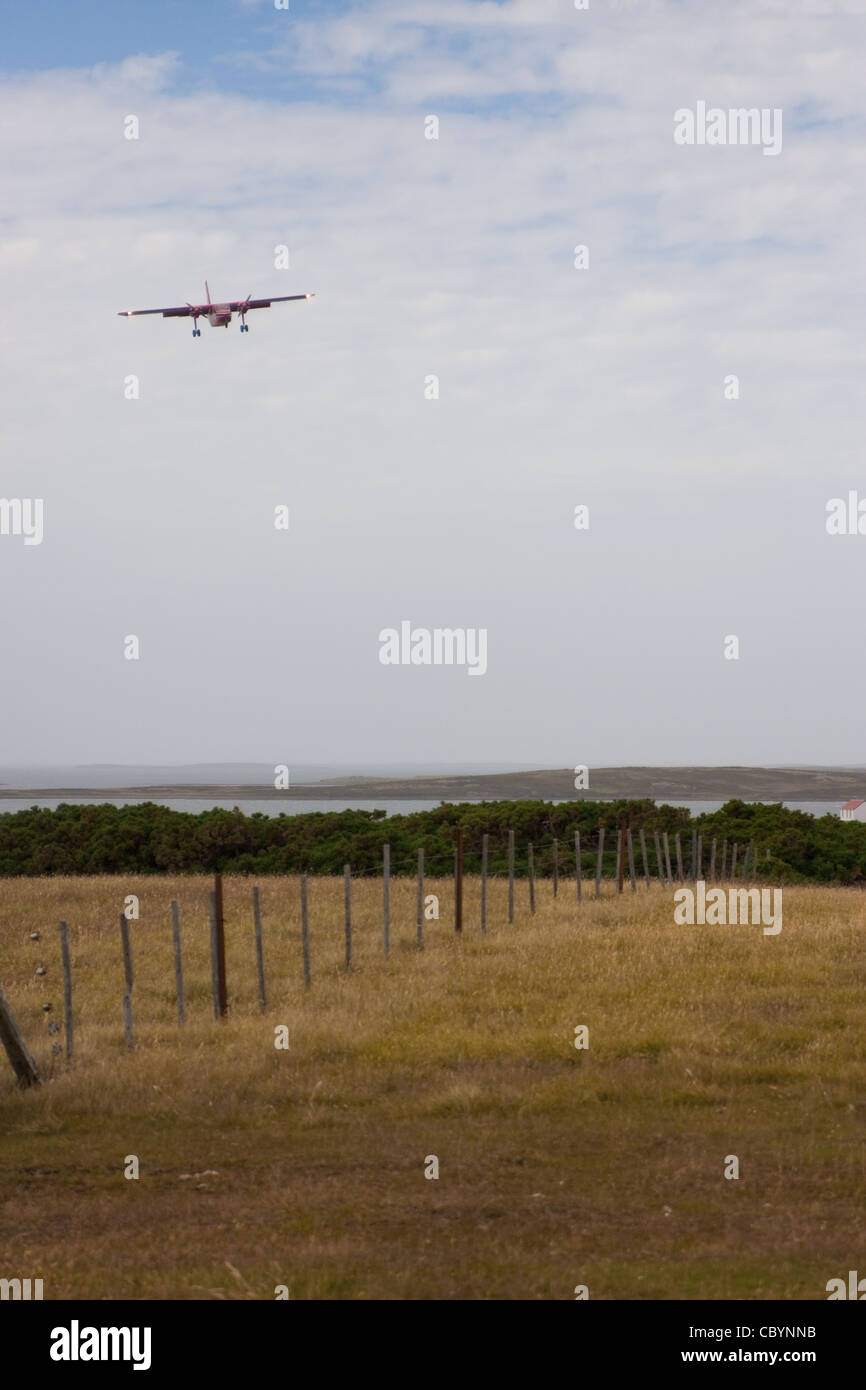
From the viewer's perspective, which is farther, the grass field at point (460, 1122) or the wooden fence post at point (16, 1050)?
the wooden fence post at point (16, 1050)

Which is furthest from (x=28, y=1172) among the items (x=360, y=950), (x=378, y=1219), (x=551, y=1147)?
(x=360, y=950)

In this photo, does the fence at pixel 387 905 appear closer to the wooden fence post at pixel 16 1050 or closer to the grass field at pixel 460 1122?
the wooden fence post at pixel 16 1050

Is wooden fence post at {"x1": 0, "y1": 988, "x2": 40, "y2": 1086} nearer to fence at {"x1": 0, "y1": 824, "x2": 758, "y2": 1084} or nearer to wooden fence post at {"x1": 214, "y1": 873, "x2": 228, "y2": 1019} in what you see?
fence at {"x1": 0, "y1": 824, "x2": 758, "y2": 1084}

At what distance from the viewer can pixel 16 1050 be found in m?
15.0

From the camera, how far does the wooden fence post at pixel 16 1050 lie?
1480 centimetres

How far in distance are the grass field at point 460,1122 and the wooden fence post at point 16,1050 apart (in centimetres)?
28

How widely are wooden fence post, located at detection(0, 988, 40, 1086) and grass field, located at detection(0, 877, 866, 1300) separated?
28 cm

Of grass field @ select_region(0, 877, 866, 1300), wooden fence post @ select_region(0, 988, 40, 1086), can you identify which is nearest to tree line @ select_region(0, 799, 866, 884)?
grass field @ select_region(0, 877, 866, 1300)

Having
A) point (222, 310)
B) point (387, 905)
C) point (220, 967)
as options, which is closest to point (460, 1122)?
point (220, 967)

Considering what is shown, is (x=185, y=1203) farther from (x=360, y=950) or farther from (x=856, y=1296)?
(x=360, y=950)

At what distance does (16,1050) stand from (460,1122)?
5.19 metres

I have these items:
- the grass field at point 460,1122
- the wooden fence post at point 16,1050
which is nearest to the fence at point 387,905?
the wooden fence post at point 16,1050

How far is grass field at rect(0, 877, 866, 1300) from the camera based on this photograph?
9.00 m

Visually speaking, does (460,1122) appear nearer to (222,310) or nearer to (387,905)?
(387,905)
